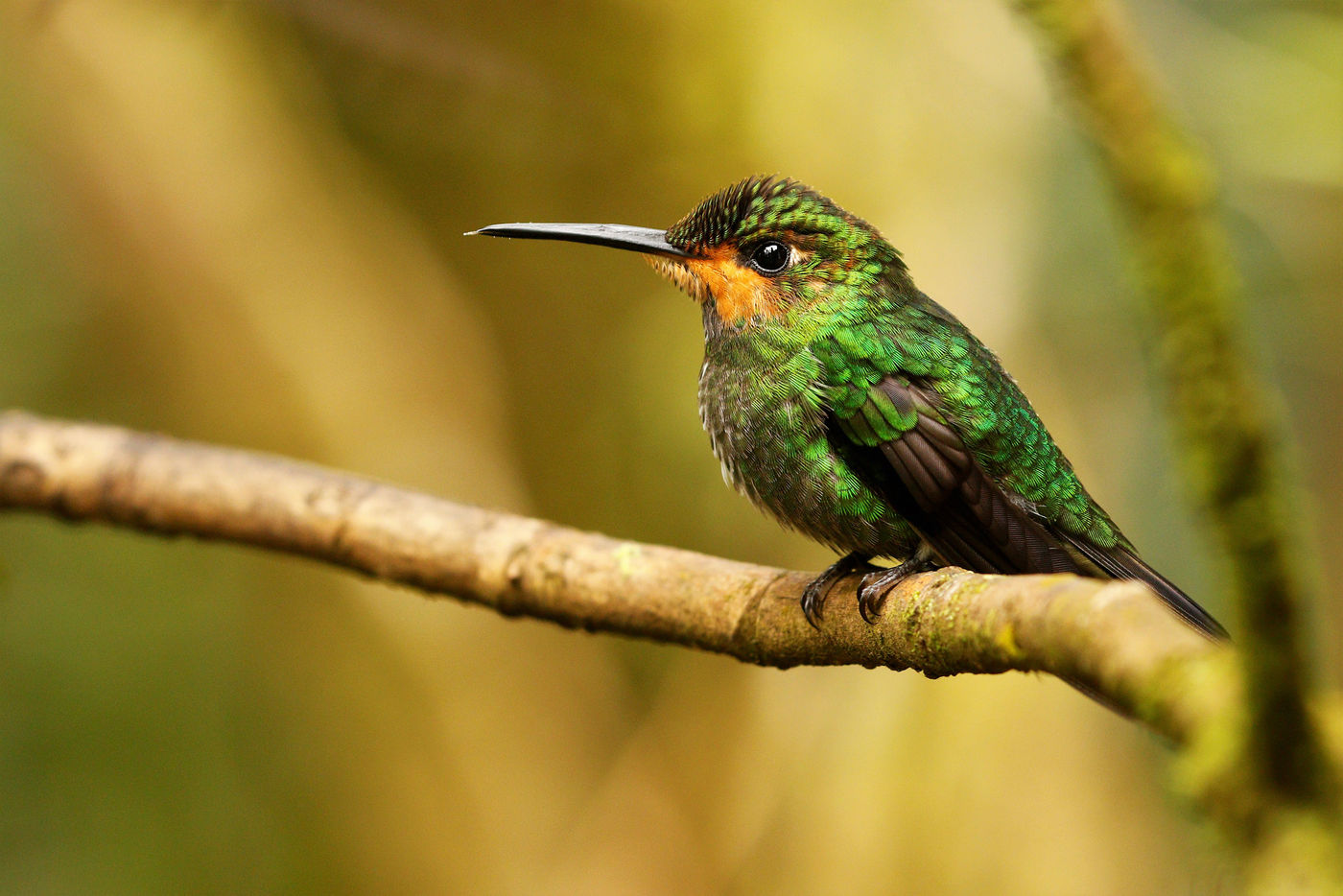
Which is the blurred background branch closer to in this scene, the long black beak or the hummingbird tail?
the hummingbird tail

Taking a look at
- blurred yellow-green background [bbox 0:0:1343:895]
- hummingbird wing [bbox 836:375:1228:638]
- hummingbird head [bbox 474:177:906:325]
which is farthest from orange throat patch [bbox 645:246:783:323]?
blurred yellow-green background [bbox 0:0:1343:895]

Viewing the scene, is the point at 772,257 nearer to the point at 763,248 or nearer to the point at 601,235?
the point at 763,248

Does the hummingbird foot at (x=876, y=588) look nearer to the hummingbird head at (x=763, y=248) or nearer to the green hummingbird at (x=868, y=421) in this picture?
the green hummingbird at (x=868, y=421)

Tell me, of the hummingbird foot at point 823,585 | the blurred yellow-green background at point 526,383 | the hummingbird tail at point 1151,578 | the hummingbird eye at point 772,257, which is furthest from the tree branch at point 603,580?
the blurred yellow-green background at point 526,383

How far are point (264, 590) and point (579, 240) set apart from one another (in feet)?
11.1

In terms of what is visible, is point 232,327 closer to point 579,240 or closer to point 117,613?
point 117,613

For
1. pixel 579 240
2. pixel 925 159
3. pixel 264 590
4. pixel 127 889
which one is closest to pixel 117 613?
pixel 264 590

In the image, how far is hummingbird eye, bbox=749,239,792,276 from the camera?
2.71 metres

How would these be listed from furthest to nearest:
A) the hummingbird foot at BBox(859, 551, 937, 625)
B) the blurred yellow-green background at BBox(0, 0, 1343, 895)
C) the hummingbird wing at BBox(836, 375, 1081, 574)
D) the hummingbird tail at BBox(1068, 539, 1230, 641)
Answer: the blurred yellow-green background at BBox(0, 0, 1343, 895), the hummingbird wing at BBox(836, 375, 1081, 574), the hummingbird tail at BBox(1068, 539, 1230, 641), the hummingbird foot at BBox(859, 551, 937, 625)

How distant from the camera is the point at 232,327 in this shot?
530 cm

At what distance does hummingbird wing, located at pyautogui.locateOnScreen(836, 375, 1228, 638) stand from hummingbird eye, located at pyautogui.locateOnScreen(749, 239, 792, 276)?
0.44 m

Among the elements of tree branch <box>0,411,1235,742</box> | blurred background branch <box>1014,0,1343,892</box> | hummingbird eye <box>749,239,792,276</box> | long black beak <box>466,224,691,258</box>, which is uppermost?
hummingbird eye <box>749,239,792,276</box>

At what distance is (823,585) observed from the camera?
6.90ft

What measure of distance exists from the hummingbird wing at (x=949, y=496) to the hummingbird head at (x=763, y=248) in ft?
1.19
